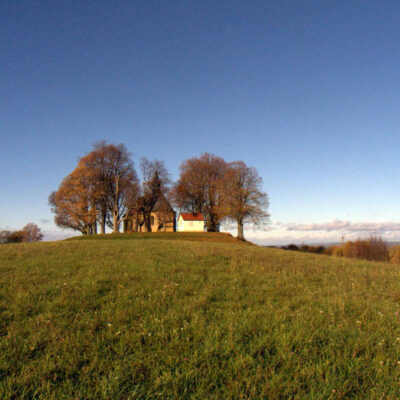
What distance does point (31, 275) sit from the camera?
826cm

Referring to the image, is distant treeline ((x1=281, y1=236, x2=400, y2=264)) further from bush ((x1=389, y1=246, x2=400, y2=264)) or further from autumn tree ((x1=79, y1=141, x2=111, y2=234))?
autumn tree ((x1=79, y1=141, x2=111, y2=234))

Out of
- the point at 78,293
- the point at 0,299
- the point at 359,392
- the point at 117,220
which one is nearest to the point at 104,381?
the point at 359,392

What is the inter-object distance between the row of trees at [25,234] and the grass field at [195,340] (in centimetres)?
6190

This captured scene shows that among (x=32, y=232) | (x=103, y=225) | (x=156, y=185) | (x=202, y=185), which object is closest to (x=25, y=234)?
(x=32, y=232)

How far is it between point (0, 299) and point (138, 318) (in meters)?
3.57

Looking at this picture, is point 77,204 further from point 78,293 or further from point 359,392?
point 359,392

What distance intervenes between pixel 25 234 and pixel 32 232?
1.56m

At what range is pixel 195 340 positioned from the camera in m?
3.94

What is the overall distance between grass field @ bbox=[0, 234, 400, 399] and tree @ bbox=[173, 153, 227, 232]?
1825 inches

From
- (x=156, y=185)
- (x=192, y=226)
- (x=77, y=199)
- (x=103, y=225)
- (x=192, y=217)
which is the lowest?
(x=192, y=226)

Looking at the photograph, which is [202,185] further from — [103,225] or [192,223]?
[103,225]

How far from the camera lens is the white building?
185 ft

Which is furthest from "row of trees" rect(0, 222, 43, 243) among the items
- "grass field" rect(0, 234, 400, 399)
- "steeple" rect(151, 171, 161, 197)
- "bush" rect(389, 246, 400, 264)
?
"bush" rect(389, 246, 400, 264)

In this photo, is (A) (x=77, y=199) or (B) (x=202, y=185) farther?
(B) (x=202, y=185)
